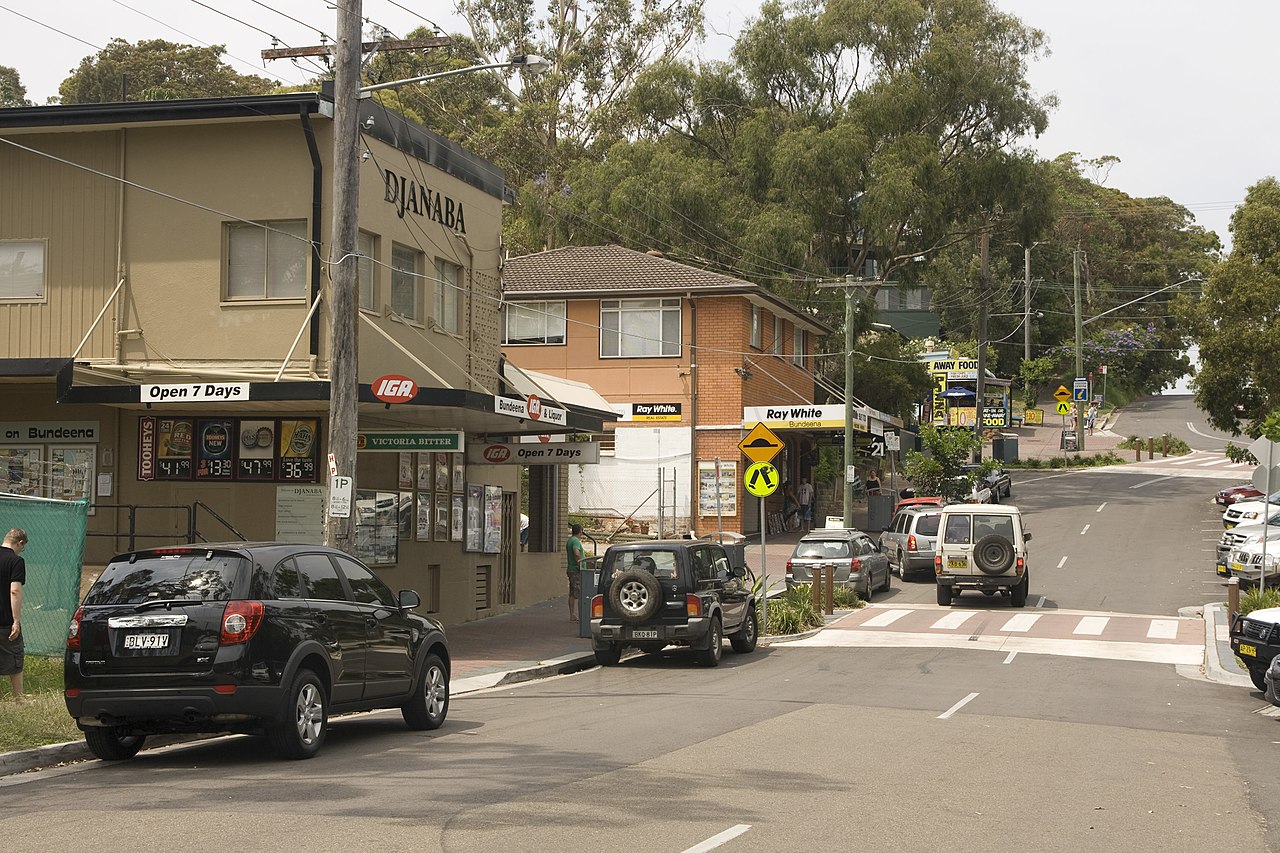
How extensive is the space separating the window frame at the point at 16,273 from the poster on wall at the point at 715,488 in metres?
25.2

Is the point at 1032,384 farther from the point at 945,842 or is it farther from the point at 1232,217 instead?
the point at 945,842

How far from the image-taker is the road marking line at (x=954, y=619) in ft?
88.6

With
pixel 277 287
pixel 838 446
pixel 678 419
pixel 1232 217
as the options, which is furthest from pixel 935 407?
pixel 277 287

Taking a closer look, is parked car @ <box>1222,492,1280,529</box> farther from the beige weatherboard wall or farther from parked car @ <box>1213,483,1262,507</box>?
the beige weatherboard wall

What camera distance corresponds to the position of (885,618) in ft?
92.5

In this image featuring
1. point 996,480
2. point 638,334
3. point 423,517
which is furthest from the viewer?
point 996,480

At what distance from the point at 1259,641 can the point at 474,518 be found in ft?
44.4

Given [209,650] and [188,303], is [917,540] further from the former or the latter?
[209,650]

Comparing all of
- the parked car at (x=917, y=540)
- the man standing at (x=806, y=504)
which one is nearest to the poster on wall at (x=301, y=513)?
the parked car at (x=917, y=540)

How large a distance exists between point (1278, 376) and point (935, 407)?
3316 centimetres

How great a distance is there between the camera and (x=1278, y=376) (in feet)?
147

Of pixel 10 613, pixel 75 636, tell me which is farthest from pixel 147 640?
pixel 10 613

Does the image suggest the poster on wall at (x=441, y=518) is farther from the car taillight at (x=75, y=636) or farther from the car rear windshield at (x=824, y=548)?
the car taillight at (x=75, y=636)

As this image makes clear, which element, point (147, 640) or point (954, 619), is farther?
point (954, 619)
